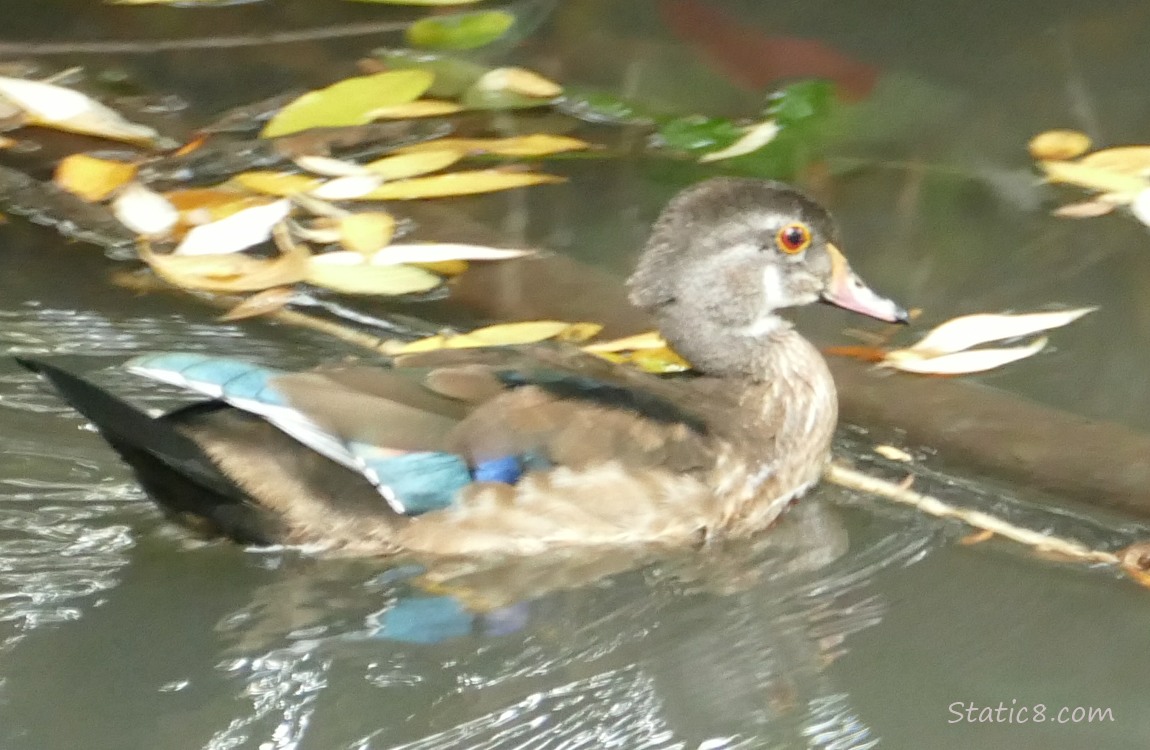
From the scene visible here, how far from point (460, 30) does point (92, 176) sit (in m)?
1.67

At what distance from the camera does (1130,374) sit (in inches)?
148

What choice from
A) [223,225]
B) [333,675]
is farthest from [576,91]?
[333,675]

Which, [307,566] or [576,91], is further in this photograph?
[576,91]

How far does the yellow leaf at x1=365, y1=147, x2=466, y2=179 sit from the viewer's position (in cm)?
475

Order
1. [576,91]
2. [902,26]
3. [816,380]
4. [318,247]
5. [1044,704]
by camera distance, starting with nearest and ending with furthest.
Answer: [1044,704] → [816,380] → [318,247] → [576,91] → [902,26]

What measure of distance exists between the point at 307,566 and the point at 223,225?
1.59 metres

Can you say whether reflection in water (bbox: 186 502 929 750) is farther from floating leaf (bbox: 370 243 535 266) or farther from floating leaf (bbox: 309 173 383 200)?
floating leaf (bbox: 309 173 383 200)

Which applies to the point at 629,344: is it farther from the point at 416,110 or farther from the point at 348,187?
the point at 416,110

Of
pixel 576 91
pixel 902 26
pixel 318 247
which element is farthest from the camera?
pixel 902 26

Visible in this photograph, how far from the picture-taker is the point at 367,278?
4195 mm

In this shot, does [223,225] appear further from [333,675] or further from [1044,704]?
[1044,704]

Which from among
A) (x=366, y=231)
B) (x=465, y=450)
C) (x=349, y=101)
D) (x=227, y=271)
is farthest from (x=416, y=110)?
(x=465, y=450)

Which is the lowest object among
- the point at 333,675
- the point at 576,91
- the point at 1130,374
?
the point at 333,675

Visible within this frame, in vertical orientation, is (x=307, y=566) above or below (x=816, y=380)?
below
